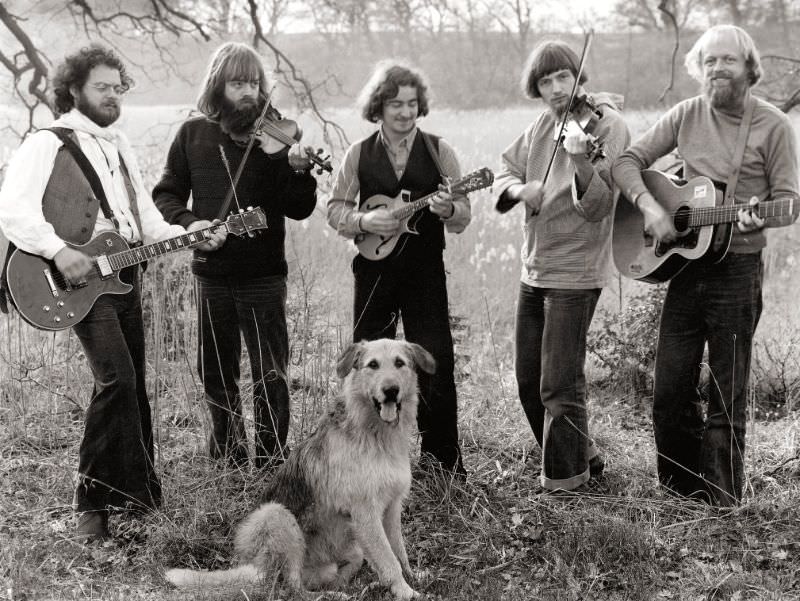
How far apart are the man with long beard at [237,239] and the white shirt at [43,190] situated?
0.66 feet

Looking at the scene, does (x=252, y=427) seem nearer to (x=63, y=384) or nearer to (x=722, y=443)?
(x=63, y=384)

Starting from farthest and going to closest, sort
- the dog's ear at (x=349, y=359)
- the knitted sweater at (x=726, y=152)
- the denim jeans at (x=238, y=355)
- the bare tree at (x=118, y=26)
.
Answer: the bare tree at (x=118, y=26) < the denim jeans at (x=238, y=355) < the knitted sweater at (x=726, y=152) < the dog's ear at (x=349, y=359)

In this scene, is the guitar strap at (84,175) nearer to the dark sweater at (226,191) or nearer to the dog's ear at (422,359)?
the dark sweater at (226,191)

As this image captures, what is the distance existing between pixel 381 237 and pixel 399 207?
21 cm

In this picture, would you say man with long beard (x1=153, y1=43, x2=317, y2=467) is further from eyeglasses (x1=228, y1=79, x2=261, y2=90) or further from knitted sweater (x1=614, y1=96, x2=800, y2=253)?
knitted sweater (x1=614, y1=96, x2=800, y2=253)

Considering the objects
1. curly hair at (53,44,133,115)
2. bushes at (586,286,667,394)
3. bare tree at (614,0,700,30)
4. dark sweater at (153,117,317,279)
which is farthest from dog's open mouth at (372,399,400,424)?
bare tree at (614,0,700,30)

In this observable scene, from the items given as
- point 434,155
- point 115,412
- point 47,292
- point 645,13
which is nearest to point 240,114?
point 434,155

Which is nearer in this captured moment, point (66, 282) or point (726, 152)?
point (66, 282)

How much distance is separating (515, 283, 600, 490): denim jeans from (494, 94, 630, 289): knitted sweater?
0.34 feet

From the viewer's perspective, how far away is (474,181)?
4.52 m

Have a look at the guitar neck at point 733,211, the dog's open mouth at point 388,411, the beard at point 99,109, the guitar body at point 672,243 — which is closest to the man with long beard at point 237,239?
the beard at point 99,109

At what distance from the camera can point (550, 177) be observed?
461 cm

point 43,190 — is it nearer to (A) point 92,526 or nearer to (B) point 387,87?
(A) point 92,526

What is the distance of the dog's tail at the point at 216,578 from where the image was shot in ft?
11.9
